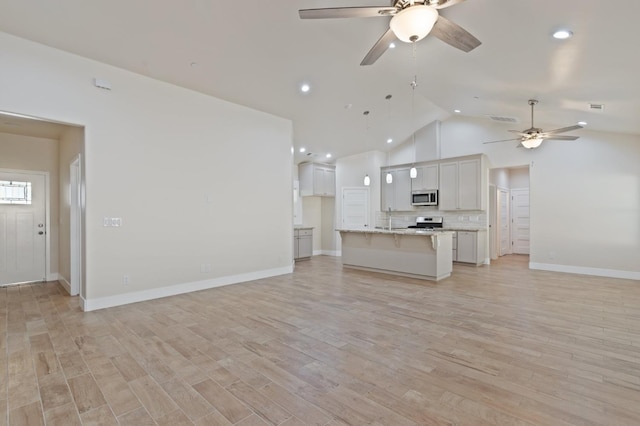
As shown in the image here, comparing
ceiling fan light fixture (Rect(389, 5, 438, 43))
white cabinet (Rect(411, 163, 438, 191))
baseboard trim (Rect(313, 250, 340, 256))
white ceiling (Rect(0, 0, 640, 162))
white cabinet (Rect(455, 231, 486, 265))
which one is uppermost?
white ceiling (Rect(0, 0, 640, 162))

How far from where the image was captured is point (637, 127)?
18.4 feet

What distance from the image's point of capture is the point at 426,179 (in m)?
8.66

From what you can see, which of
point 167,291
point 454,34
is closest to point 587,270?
point 454,34

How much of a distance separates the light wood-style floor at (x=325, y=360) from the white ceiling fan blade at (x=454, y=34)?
276cm

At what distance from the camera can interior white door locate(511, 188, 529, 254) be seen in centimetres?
1000

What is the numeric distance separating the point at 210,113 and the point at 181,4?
2107 mm

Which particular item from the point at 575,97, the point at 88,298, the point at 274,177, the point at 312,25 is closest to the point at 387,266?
the point at 274,177

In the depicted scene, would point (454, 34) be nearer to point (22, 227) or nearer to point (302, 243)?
point (302, 243)

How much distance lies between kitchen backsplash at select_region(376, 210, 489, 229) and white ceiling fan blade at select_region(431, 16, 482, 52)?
611 cm

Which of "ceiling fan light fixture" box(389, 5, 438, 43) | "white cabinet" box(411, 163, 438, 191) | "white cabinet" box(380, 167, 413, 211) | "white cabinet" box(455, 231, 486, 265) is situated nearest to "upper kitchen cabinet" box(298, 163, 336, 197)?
"white cabinet" box(380, 167, 413, 211)

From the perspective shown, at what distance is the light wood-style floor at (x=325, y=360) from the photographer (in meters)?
2.01

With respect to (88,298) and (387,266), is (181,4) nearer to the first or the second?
(88,298)

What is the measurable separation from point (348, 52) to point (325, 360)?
4194mm

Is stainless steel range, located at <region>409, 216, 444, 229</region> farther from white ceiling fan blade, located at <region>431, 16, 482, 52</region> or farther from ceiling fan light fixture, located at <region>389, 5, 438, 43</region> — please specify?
ceiling fan light fixture, located at <region>389, 5, 438, 43</region>
